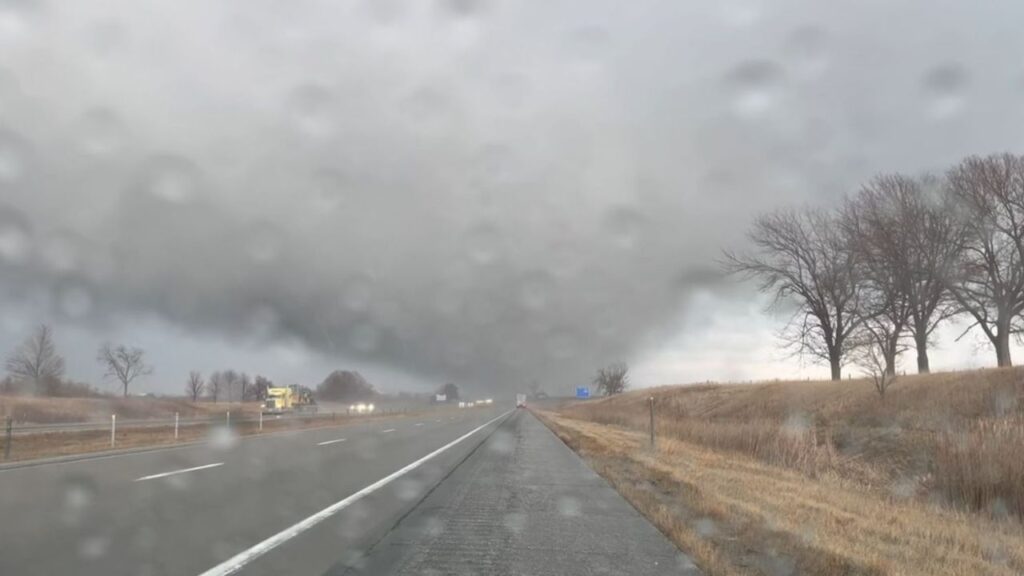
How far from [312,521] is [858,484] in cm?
1402

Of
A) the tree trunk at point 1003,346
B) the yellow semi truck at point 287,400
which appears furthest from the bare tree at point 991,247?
the yellow semi truck at point 287,400

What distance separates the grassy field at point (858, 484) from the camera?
7.96 m

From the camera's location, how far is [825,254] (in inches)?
2108

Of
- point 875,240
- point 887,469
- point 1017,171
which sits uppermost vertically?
point 1017,171

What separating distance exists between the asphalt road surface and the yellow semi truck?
191ft

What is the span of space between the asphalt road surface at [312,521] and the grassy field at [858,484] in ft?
3.09

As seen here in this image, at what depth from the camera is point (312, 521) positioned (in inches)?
360

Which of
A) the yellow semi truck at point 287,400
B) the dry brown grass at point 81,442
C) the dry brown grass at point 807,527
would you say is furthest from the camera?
the yellow semi truck at point 287,400

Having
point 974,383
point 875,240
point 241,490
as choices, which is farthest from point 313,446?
point 875,240

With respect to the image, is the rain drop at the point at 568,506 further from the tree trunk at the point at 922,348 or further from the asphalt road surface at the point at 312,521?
the tree trunk at the point at 922,348

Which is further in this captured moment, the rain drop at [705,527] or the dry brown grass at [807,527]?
the rain drop at [705,527]

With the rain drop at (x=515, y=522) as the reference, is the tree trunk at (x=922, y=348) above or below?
above

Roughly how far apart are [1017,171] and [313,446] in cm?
4326

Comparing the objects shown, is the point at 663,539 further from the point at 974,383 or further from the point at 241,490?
the point at 974,383
